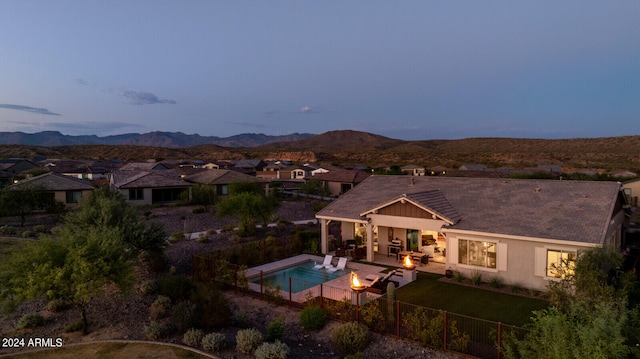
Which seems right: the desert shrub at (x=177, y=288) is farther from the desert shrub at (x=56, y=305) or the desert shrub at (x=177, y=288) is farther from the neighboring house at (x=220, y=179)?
the neighboring house at (x=220, y=179)

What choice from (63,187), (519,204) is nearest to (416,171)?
(63,187)

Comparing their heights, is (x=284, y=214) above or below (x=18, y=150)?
below

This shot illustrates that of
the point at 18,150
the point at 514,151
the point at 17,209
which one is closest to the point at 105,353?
the point at 17,209

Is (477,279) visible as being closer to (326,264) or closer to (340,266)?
(340,266)

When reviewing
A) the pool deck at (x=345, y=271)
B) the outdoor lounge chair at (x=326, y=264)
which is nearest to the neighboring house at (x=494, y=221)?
the pool deck at (x=345, y=271)

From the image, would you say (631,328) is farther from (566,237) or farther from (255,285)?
(255,285)

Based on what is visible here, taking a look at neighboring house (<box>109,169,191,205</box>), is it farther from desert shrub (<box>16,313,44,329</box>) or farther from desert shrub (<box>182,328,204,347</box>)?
desert shrub (<box>182,328,204,347</box>)

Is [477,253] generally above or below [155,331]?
above
